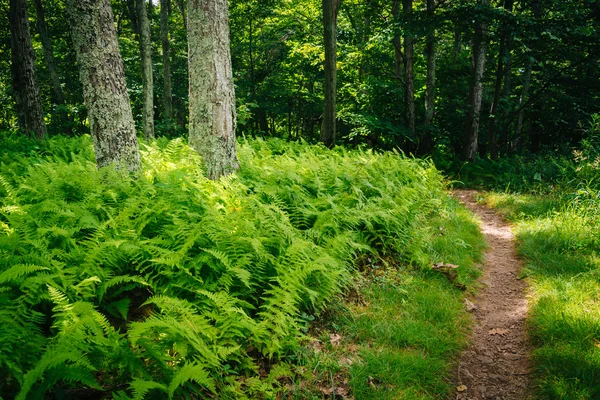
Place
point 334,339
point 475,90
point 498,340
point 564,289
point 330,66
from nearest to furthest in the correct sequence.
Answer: point 334,339
point 498,340
point 564,289
point 330,66
point 475,90

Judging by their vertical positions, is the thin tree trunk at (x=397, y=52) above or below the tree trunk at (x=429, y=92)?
above

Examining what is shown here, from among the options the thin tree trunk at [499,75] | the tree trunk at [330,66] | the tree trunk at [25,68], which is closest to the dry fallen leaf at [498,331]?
the tree trunk at [330,66]

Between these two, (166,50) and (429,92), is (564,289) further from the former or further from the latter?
(166,50)

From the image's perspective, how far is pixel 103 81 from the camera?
5.23m

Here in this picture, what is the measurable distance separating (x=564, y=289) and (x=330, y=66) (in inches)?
335

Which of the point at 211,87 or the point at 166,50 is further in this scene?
the point at 166,50

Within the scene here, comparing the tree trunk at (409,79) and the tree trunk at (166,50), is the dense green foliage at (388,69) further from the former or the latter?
the tree trunk at (166,50)

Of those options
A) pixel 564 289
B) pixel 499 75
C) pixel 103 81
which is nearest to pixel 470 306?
pixel 564 289

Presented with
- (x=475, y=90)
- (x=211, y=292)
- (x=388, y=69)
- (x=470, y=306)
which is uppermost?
(x=388, y=69)

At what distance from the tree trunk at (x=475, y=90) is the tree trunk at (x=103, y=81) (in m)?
12.1

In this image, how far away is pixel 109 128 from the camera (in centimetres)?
542

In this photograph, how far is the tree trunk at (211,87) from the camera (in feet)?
20.4

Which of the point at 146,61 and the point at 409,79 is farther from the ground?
the point at 146,61

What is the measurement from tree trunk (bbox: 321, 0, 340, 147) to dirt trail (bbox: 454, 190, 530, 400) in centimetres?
647
